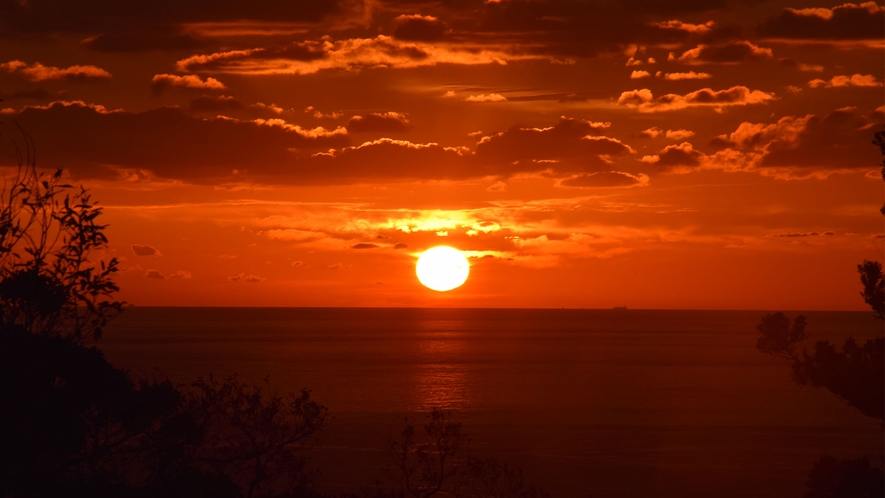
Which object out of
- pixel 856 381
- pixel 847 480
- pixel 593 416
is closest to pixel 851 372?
pixel 856 381

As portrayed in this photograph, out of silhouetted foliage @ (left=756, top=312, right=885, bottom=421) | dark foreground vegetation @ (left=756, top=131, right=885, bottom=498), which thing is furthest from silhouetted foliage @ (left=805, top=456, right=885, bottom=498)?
silhouetted foliage @ (left=756, top=312, right=885, bottom=421)

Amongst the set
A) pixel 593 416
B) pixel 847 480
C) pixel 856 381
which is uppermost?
pixel 593 416

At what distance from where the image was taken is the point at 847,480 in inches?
1089

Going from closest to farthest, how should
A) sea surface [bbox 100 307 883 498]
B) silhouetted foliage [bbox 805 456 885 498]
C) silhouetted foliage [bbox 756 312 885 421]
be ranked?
silhouetted foliage [bbox 805 456 885 498], silhouetted foliage [bbox 756 312 885 421], sea surface [bbox 100 307 883 498]

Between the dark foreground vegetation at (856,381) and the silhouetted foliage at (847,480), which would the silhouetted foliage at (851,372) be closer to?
the dark foreground vegetation at (856,381)

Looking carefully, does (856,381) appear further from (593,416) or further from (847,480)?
(593,416)

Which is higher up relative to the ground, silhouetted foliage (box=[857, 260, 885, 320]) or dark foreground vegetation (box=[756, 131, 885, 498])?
silhouetted foliage (box=[857, 260, 885, 320])

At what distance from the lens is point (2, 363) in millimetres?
16703

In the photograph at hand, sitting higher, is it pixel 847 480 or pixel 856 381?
pixel 856 381

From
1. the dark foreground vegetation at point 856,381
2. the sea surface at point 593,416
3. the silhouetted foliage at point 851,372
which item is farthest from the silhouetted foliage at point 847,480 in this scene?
the sea surface at point 593,416

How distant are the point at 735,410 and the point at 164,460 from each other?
97702 millimetres

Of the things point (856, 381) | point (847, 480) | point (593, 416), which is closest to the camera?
point (847, 480)

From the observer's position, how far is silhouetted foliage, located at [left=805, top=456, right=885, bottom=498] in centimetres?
2712

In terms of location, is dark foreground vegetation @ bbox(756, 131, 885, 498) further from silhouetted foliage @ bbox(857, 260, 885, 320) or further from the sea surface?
the sea surface
